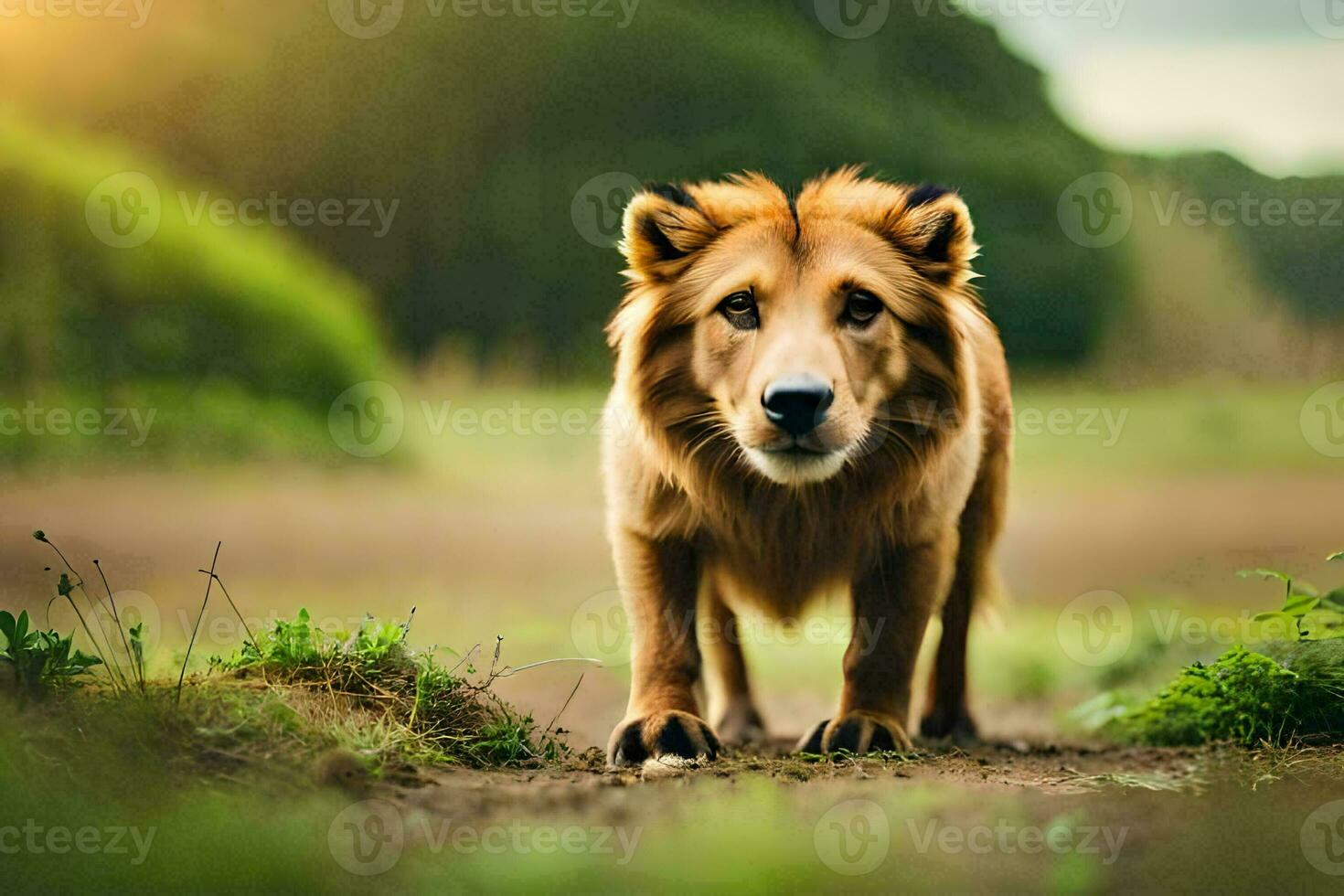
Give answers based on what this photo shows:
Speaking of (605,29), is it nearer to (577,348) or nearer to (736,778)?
(577,348)

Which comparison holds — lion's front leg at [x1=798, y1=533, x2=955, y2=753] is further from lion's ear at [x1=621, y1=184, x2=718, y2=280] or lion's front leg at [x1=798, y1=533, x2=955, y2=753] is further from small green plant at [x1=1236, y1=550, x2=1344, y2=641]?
lion's ear at [x1=621, y1=184, x2=718, y2=280]

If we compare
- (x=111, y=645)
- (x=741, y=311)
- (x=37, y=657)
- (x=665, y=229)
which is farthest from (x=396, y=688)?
(x=665, y=229)

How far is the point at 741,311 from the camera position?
5.55 metres

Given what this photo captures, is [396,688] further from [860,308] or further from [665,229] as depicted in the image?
[860,308]

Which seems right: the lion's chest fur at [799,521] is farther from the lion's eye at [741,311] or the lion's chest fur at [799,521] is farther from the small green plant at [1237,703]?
the small green plant at [1237,703]

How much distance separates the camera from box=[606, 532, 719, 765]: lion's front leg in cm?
540

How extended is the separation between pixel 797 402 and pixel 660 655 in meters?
1.44

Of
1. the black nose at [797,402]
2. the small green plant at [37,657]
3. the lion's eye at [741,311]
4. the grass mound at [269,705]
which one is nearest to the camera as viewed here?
the grass mound at [269,705]

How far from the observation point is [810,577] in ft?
→ 20.0

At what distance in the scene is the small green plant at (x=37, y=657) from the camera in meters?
4.71

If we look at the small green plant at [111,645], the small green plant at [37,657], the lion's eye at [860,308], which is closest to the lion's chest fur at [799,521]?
the lion's eye at [860,308]

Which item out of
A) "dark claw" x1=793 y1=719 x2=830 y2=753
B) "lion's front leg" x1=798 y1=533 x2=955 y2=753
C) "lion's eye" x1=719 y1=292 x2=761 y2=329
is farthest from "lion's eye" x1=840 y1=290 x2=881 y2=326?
"dark claw" x1=793 y1=719 x2=830 y2=753

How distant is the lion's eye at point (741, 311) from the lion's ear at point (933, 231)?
79cm

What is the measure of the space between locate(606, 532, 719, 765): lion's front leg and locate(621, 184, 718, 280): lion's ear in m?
1.29
